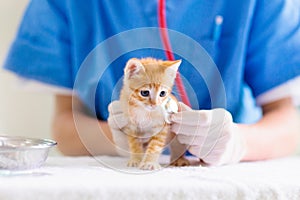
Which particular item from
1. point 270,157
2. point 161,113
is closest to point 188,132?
point 161,113

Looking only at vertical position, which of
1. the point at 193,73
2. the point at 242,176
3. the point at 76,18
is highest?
the point at 76,18

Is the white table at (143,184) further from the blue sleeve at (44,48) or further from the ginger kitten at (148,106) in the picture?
the blue sleeve at (44,48)

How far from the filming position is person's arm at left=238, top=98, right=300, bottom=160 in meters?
0.75

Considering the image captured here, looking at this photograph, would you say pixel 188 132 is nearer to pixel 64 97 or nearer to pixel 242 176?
pixel 242 176

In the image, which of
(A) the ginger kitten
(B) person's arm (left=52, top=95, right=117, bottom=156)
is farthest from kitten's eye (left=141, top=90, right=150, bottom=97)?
(B) person's arm (left=52, top=95, right=117, bottom=156)

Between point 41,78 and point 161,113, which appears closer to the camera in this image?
point 161,113

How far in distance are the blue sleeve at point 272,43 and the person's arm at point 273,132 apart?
0.04 meters

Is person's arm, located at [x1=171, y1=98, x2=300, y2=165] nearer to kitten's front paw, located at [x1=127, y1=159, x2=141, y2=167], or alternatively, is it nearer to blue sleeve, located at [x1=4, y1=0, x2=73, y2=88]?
kitten's front paw, located at [x1=127, y1=159, x2=141, y2=167]

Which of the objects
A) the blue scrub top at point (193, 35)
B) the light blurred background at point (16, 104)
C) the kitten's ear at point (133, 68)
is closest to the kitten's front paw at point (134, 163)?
the kitten's ear at point (133, 68)

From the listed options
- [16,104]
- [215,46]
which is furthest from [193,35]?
[16,104]

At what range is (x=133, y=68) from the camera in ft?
1.83

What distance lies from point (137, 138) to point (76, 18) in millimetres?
287

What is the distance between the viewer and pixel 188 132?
1.99 feet

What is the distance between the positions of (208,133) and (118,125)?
0.35 ft
